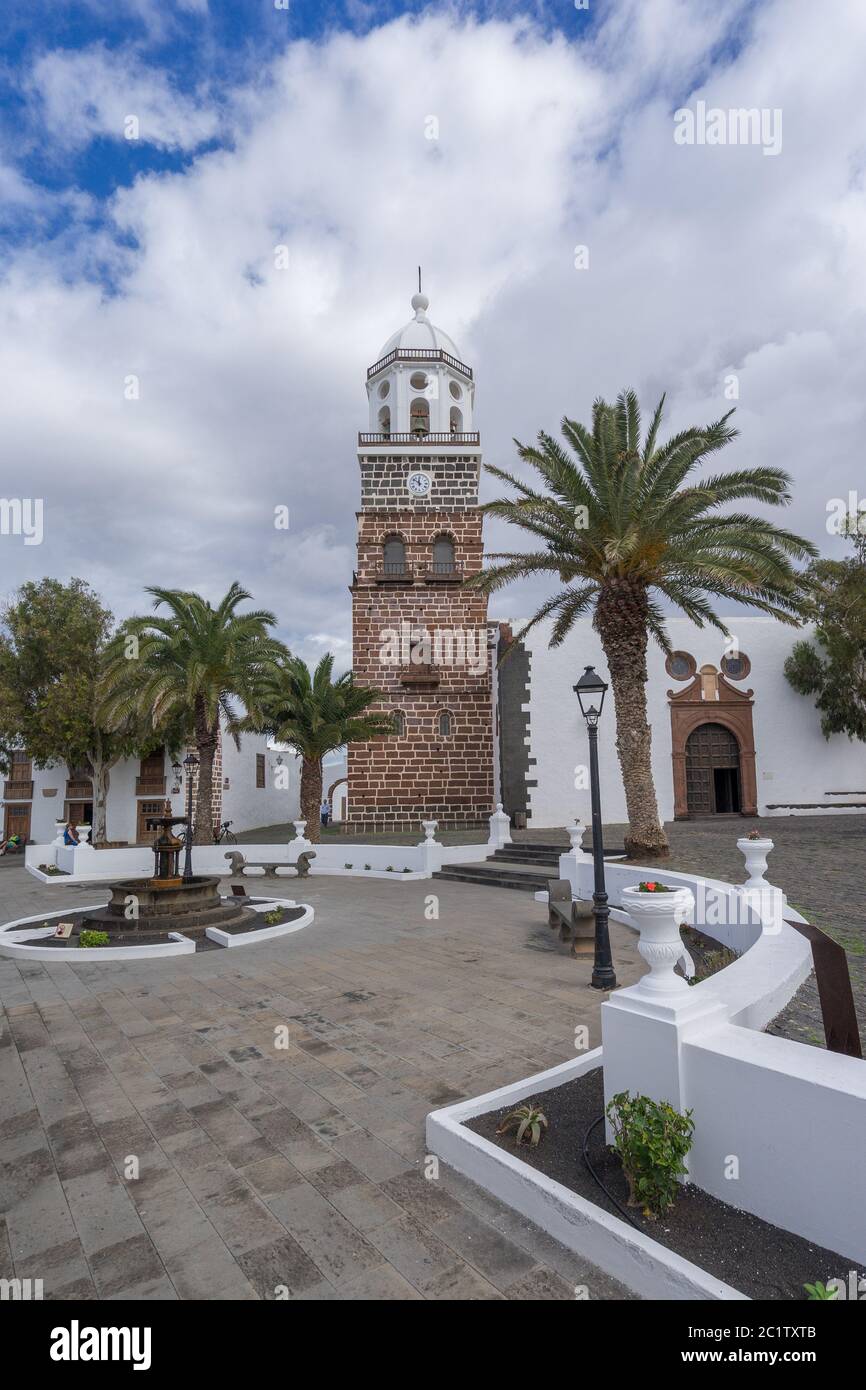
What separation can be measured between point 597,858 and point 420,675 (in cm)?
1563

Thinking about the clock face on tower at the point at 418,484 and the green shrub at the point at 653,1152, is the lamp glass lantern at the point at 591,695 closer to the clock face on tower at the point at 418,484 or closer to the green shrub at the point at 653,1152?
the green shrub at the point at 653,1152

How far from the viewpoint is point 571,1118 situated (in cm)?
375

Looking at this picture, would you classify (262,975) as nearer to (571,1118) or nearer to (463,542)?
(571,1118)

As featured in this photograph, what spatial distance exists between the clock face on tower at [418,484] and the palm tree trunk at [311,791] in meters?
10.6

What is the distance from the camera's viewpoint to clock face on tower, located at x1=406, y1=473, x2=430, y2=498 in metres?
23.7

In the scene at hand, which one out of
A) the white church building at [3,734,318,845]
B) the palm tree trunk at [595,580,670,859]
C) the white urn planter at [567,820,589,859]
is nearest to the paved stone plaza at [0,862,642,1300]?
the white urn planter at [567,820,589,859]

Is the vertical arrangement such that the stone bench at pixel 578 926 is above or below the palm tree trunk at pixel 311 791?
below

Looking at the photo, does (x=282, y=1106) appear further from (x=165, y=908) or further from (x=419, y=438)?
(x=419, y=438)

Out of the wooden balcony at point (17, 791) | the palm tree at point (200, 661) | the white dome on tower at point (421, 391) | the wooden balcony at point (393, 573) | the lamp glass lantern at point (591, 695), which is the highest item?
the white dome on tower at point (421, 391)

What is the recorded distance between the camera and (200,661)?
17.2 metres

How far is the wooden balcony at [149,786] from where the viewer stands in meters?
26.7

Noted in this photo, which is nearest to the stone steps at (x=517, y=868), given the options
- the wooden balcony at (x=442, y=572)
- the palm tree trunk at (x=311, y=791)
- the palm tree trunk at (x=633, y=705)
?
the palm tree trunk at (x=633, y=705)

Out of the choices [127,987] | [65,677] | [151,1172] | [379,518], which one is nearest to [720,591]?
[127,987]

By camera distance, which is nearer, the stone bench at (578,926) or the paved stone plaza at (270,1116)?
the paved stone plaza at (270,1116)
